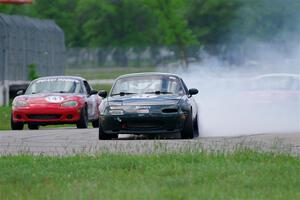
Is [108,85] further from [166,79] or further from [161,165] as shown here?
Result: [161,165]

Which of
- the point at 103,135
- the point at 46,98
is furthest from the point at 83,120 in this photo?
the point at 103,135

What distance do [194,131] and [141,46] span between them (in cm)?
6668

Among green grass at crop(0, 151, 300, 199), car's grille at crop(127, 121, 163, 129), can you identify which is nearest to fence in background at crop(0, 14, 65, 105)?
car's grille at crop(127, 121, 163, 129)

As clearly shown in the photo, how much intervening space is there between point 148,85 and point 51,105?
560cm

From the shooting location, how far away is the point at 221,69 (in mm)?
43406

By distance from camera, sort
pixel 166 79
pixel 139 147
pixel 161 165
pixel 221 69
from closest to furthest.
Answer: pixel 161 165 < pixel 139 147 < pixel 166 79 < pixel 221 69

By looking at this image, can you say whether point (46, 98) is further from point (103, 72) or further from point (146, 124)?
point (103, 72)

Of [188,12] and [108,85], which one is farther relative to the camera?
[188,12]

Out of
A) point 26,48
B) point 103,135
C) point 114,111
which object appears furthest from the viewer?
point 26,48

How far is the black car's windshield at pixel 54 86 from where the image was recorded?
2958 cm

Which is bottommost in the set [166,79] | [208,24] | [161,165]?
[161,165]

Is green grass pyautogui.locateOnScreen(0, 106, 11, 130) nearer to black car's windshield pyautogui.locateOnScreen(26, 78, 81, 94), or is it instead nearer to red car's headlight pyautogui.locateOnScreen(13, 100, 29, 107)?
black car's windshield pyautogui.locateOnScreen(26, 78, 81, 94)

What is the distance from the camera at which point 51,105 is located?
28609mm

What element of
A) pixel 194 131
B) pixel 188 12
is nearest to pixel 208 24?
pixel 188 12
